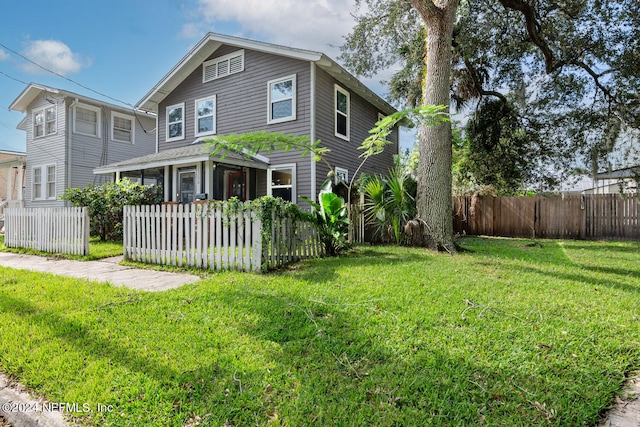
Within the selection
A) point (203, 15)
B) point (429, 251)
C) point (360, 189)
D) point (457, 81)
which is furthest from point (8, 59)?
point (457, 81)

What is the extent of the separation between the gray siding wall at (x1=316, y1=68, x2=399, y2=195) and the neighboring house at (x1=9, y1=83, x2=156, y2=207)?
11675 mm

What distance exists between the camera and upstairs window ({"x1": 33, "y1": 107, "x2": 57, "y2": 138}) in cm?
1642

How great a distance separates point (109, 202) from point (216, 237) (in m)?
6.19

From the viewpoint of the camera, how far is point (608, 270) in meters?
5.69

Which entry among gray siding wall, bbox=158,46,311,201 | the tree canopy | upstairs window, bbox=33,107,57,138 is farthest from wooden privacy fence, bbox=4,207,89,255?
the tree canopy

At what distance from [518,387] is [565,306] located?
203 cm

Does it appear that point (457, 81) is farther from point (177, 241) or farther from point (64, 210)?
point (64, 210)

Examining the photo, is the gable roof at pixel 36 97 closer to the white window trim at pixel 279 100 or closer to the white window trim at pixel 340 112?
the white window trim at pixel 279 100

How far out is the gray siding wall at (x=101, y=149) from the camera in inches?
627

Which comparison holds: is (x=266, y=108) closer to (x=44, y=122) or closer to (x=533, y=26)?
(x=533, y=26)

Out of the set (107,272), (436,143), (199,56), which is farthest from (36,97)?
(436,143)

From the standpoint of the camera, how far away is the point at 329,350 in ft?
8.55

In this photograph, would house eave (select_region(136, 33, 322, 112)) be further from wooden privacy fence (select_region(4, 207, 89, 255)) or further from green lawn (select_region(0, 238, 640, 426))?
green lawn (select_region(0, 238, 640, 426))

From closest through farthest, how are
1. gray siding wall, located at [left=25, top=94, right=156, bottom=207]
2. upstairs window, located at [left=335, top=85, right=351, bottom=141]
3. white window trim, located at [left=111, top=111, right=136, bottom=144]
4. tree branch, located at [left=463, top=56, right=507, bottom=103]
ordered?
upstairs window, located at [left=335, top=85, right=351, bottom=141], tree branch, located at [left=463, top=56, right=507, bottom=103], gray siding wall, located at [left=25, top=94, right=156, bottom=207], white window trim, located at [left=111, top=111, right=136, bottom=144]
